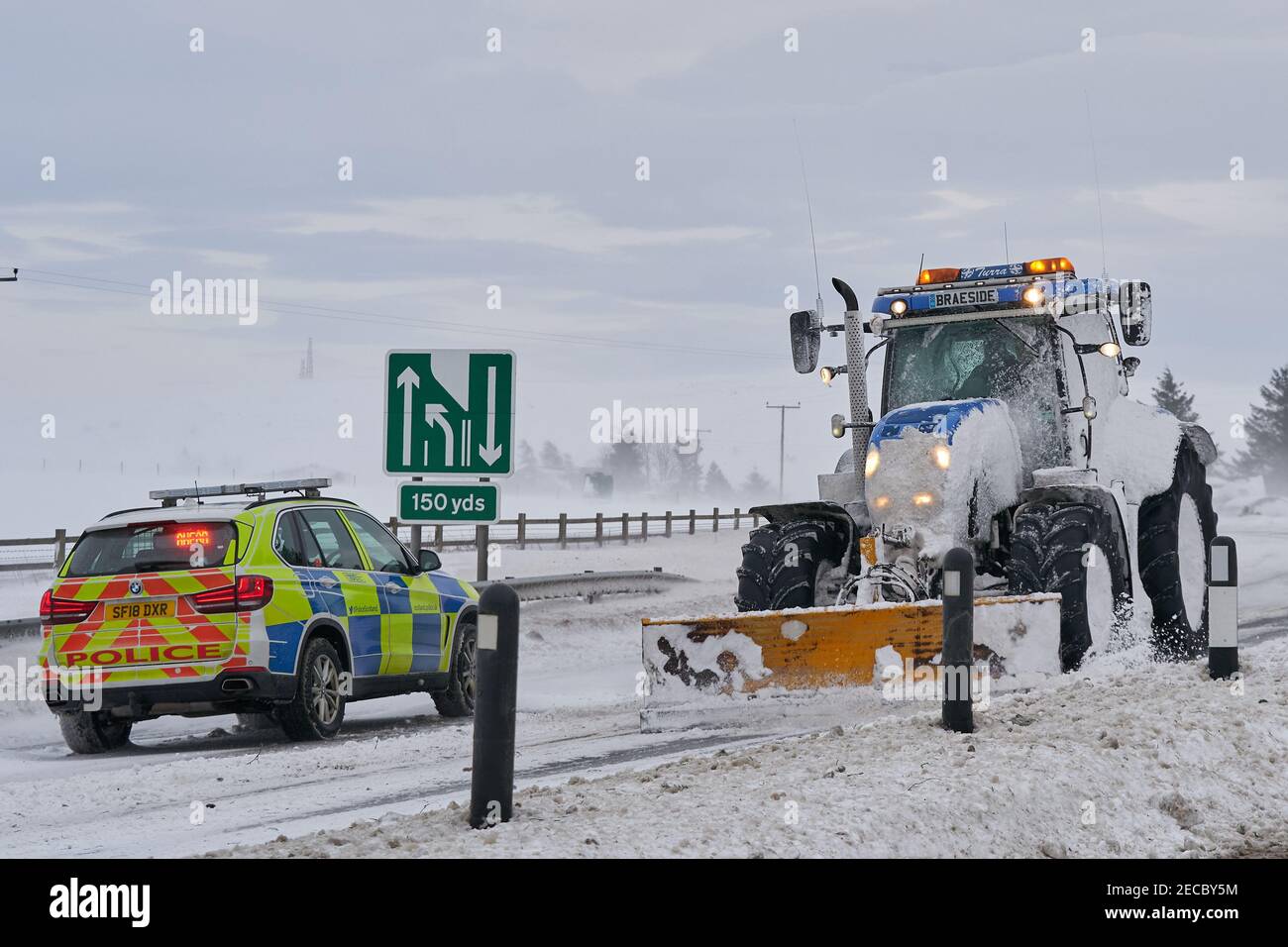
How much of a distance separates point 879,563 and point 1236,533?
3231cm

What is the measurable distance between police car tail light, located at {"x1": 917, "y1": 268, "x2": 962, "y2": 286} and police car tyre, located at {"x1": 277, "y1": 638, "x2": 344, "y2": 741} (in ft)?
18.3

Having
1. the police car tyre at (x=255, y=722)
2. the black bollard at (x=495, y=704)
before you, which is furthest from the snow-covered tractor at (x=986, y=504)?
the black bollard at (x=495, y=704)

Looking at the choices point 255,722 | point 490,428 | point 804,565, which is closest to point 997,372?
point 804,565

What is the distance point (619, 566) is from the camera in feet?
119

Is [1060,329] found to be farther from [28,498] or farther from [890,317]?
[28,498]

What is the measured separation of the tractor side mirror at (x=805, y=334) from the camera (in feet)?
41.2

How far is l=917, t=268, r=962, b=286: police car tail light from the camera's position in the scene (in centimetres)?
1322

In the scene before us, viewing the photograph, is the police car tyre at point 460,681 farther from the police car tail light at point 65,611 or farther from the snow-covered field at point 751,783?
the police car tail light at point 65,611

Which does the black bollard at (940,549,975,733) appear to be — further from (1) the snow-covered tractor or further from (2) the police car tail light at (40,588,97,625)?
(2) the police car tail light at (40,588,97,625)

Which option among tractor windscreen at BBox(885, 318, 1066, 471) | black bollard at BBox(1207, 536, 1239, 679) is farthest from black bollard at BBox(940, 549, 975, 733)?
tractor windscreen at BBox(885, 318, 1066, 471)

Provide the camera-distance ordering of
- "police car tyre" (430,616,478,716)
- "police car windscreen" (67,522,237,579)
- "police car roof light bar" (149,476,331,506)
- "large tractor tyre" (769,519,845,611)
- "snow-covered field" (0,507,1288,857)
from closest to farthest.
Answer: "snow-covered field" (0,507,1288,857)
"police car windscreen" (67,522,237,579)
"police car roof light bar" (149,476,331,506)
"large tractor tyre" (769,519,845,611)
"police car tyre" (430,616,478,716)

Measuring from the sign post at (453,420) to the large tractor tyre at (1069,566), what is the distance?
4.09 metres

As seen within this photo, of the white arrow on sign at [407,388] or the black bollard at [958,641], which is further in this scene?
the white arrow on sign at [407,388]

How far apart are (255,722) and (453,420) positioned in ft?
16.4
